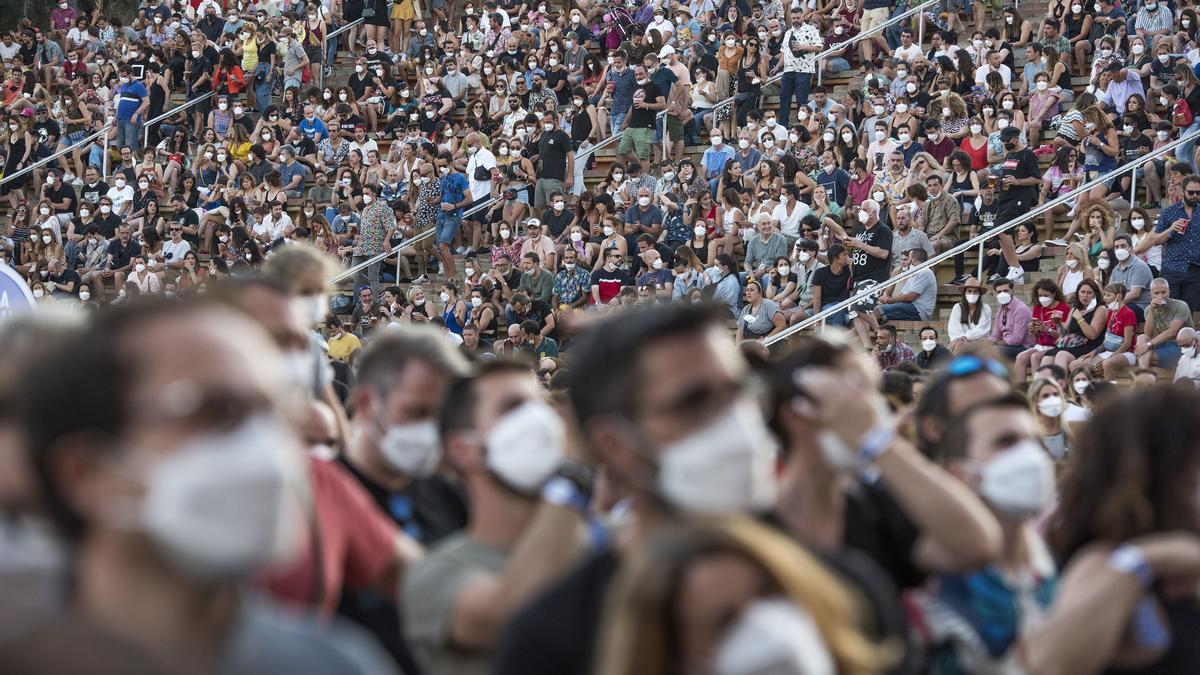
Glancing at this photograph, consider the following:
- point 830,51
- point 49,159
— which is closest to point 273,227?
point 49,159

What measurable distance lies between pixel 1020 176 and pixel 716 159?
459 centimetres

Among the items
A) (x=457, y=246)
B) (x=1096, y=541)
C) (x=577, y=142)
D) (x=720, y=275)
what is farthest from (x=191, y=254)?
(x=1096, y=541)

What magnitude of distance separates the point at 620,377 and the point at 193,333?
2.92 ft

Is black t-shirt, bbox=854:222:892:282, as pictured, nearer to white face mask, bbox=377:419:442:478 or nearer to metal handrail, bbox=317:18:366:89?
metal handrail, bbox=317:18:366:89

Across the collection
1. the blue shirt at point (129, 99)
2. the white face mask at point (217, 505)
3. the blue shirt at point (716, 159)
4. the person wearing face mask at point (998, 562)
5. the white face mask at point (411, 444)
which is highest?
the white face mask at point (217, 505)

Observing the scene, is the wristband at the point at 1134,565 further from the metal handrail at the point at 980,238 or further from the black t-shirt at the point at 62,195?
the black t-shirt at the point at 62,195

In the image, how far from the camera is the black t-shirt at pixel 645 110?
858 inches

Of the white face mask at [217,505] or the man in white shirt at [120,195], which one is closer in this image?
the white face mask at [217,505]

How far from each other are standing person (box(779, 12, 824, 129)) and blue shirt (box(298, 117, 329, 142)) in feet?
24.4

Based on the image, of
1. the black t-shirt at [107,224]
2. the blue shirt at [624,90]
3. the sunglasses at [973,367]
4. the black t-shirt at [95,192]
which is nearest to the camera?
the sunglasses at [973,367]

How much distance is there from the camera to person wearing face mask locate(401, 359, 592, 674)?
324 centimetres

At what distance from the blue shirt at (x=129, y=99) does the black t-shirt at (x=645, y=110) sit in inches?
375

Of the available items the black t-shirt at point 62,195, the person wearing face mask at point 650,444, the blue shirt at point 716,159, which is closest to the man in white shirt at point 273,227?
the black t-shirt at point 62,195

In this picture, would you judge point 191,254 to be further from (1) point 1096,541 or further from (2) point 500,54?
(1) point 1096,541
